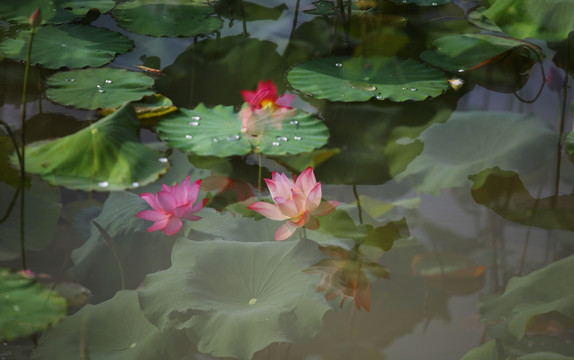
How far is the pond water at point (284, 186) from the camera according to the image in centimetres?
86

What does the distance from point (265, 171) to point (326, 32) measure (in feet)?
2.62

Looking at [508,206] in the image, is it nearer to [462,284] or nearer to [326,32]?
[462,284]

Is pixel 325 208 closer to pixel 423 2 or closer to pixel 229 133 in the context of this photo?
pixel 229 133

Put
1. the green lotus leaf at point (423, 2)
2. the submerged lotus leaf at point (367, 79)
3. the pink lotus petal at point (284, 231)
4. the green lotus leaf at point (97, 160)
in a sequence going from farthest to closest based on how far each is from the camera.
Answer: the green lotus leaf at point (423, 2)
the submerged lotus leaf at point (367, 79)
the green lotus leaf at point (97, 160)
the pink lotus petal at point (284, 231)

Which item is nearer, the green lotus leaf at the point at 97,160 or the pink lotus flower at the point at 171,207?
the pink lotus flower at the point at 171,207

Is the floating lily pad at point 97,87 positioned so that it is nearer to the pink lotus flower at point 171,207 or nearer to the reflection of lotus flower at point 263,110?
the reflection of lotus flower at point 263,110

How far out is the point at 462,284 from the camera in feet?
3.17

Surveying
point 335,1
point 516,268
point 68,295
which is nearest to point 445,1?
point 335,1

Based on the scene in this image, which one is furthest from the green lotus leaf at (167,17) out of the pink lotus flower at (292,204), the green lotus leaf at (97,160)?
the pink lotus flower at (292,204)

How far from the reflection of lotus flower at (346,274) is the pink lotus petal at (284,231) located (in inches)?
2.6

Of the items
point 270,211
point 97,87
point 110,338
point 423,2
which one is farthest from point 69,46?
point 423,2

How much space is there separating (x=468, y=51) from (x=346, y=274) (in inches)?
39.4

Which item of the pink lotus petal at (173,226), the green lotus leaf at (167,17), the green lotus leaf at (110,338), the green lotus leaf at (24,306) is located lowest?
the green lotus leaf at (110,338)

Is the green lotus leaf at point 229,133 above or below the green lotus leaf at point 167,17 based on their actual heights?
below
